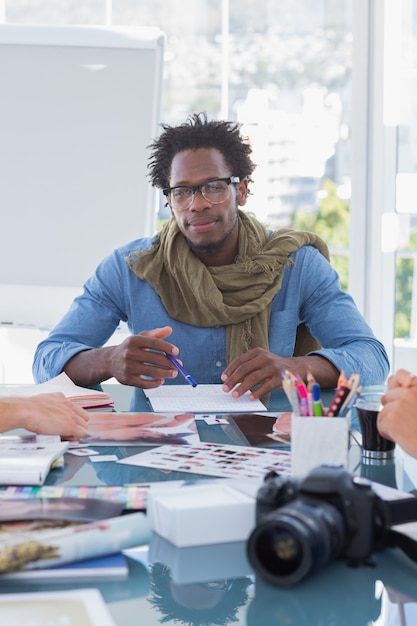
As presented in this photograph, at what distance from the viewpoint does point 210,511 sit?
3.20 feet

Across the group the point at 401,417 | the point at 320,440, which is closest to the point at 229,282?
the point at 401,417

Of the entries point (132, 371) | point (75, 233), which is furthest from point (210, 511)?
point (75, 233)

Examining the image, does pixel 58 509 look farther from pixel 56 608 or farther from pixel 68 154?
pixel 68 154

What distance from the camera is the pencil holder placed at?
1.14 meters

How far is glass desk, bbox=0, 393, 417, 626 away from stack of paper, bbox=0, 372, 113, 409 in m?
0.85

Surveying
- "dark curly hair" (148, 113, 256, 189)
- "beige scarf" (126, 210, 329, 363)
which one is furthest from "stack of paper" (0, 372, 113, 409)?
"dark curly hair" (148, 113, 256, 189)

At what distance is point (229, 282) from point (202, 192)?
258mm

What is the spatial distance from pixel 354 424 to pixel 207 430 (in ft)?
0.97

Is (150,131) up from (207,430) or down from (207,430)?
up

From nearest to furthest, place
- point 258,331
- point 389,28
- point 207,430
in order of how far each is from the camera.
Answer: point 207,430 → point 258,331 → point 389,28

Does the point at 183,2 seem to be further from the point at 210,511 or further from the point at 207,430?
the point at 210,511

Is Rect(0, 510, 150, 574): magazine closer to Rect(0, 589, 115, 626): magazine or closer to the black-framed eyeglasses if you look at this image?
Rect(0, 589, 115, 626): magazine

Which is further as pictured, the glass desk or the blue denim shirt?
the blue denim shirt

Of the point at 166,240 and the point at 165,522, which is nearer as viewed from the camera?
the point at 165,522
